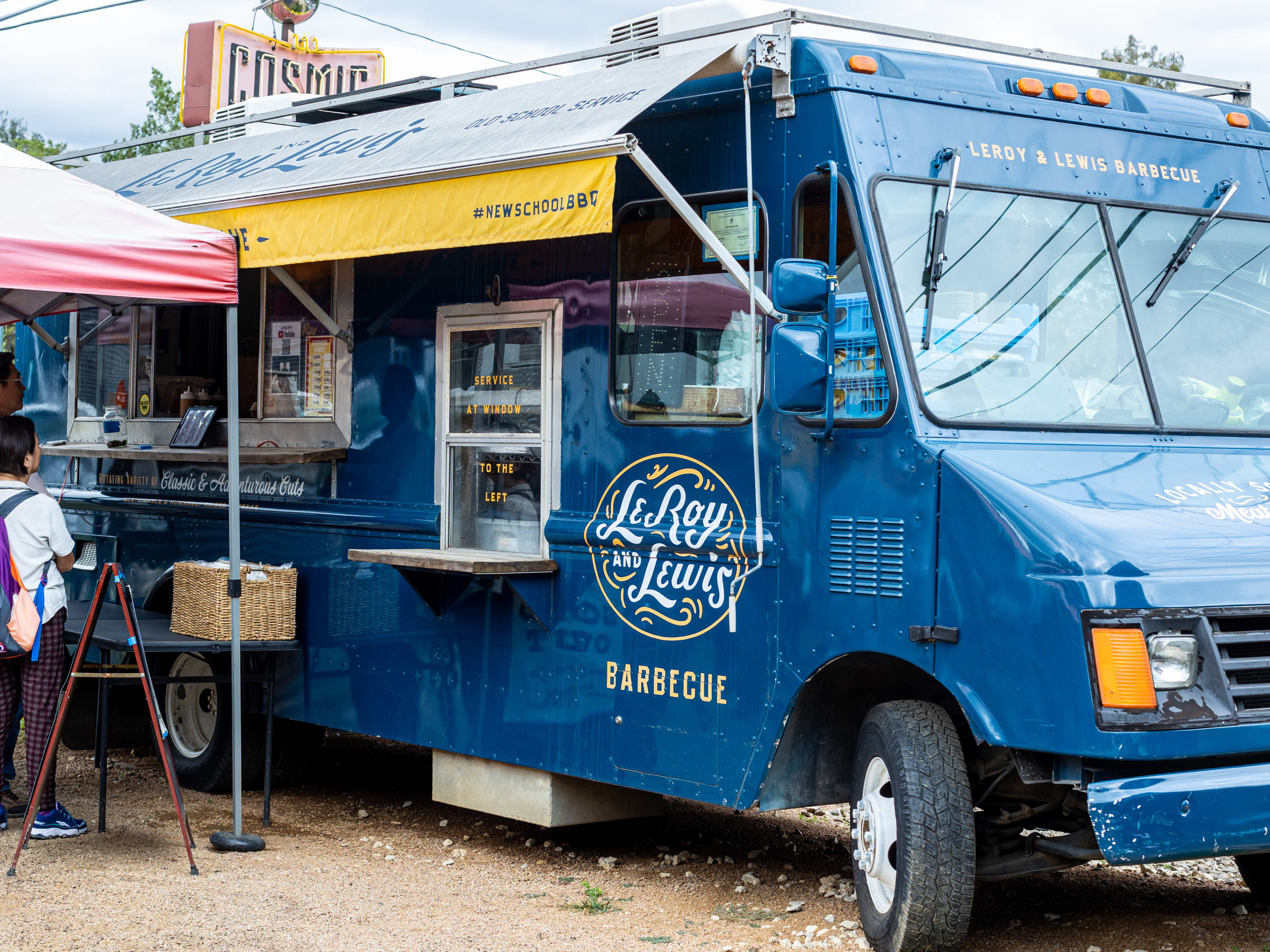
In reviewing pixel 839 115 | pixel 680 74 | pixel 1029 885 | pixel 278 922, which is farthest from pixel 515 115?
pixel 1029 885

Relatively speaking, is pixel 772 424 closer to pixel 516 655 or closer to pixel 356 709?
pixel 516 655

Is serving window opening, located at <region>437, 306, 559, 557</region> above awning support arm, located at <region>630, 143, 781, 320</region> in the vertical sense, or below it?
below

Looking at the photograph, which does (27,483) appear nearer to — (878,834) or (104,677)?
(104,677)

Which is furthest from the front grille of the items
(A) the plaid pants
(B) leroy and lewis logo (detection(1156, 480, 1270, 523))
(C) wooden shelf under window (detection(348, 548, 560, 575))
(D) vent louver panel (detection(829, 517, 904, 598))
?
(A) the plaid pants

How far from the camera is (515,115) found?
20.4 feet

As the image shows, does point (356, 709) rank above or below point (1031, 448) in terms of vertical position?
below

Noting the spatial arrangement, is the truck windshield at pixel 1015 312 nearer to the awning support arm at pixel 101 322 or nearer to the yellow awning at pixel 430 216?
the yellow awning at pixel 430 216

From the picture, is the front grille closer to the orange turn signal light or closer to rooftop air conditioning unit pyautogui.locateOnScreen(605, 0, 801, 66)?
the orange turn signal light

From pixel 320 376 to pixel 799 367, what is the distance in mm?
3325

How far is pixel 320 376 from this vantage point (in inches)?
293

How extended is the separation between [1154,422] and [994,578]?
1.06 m

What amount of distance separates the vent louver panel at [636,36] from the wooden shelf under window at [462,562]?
2022 millimetres

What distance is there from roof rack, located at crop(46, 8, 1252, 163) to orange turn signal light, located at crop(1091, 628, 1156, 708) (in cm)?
226

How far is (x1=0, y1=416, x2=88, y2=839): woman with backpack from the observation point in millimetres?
6441
